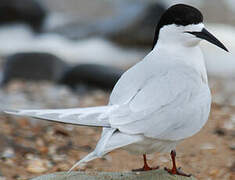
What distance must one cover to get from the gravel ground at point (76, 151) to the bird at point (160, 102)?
134 centimetres

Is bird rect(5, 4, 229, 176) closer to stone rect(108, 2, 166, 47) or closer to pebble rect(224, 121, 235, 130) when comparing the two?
pebble rect(224, 121, 235, 130)

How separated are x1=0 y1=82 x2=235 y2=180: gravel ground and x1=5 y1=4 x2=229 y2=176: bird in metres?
1.34

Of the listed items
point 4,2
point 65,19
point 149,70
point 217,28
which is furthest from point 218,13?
point 149,70

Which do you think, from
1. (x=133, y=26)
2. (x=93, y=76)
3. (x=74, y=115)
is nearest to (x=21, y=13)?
(x=133, y=26)

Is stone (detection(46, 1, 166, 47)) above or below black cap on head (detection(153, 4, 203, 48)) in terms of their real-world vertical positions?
above

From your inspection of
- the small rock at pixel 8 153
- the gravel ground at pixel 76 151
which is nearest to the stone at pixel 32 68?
the gravel ground at pixel 76 151

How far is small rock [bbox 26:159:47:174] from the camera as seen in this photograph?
13.9ft

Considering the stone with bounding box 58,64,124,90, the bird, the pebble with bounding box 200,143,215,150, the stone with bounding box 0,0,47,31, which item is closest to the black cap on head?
the bird

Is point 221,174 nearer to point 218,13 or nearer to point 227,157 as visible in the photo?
point 227,157

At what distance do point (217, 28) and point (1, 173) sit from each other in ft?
24.7

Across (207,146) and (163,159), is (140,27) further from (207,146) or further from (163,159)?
(163,159)

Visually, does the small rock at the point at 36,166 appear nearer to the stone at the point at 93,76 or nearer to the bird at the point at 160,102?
the bird at the point at 160,102

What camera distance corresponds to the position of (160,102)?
283 cm

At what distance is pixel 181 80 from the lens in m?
2.98
